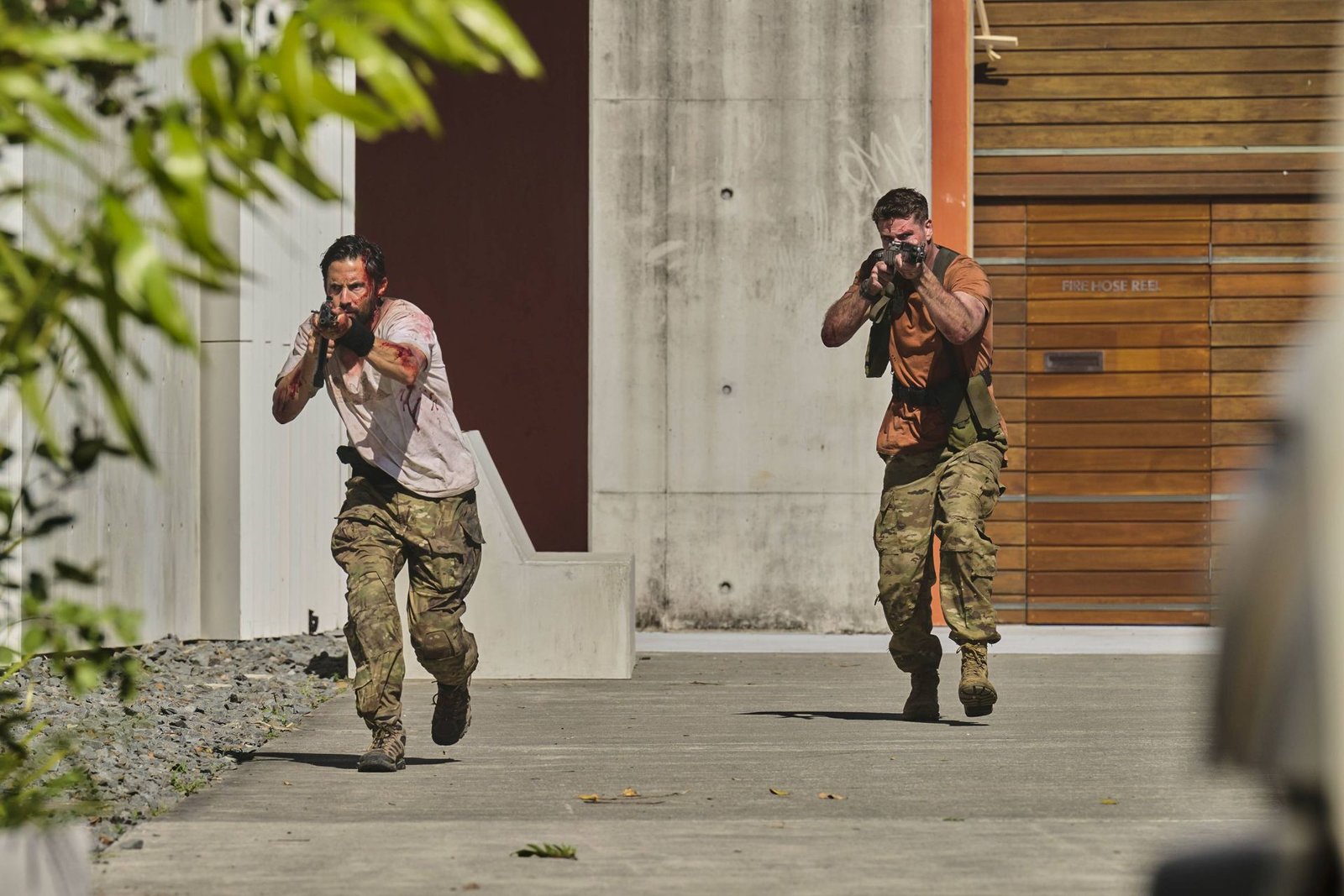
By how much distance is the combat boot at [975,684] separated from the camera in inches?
318

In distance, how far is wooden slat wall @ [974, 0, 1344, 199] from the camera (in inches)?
525

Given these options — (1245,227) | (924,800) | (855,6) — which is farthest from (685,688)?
(1245,227)

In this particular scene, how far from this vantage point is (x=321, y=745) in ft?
24.9

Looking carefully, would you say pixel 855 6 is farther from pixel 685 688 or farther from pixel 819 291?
pixel 685 688

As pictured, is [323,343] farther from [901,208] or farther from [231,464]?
[231,464]

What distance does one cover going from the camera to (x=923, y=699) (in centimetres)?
827

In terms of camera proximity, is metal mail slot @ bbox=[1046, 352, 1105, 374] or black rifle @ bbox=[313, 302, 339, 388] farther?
metal mail slot @ bbox=[1046, 352, 1105, 374]

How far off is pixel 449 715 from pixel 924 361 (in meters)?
2.41

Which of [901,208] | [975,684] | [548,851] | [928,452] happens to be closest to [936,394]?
[928,452]

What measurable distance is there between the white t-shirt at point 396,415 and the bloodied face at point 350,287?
0.09 metres

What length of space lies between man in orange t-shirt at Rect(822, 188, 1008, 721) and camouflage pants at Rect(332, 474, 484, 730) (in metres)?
1.79

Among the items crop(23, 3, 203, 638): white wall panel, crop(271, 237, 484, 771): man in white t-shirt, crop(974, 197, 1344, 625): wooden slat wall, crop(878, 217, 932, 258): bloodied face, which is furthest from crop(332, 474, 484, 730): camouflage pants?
crop(974, 197, 1344, 625): wooden slat wall

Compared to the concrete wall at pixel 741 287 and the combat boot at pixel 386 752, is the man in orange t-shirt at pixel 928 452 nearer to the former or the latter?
the combat boot at pixel 386 752

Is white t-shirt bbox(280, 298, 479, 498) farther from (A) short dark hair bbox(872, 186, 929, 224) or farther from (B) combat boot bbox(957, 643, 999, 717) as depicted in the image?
(B) combat boot bbox(957, 643, 999, 717)
